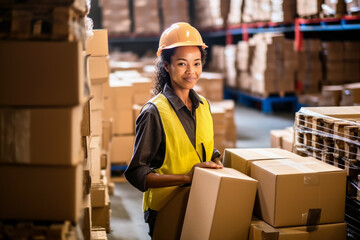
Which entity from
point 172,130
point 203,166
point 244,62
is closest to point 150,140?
point 172,130

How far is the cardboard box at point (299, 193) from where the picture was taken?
9.07ft

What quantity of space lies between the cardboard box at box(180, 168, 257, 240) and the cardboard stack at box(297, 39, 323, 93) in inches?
298

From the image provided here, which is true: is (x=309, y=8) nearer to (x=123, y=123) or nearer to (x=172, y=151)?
(x=123, y=123)

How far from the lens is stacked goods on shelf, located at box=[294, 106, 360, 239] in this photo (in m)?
3.19

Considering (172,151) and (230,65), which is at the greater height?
(230,65)

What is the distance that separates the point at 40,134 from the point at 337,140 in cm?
203

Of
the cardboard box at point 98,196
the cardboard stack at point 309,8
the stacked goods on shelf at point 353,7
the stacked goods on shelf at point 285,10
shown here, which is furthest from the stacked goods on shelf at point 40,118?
the stacked goods on shelf at point 285,10

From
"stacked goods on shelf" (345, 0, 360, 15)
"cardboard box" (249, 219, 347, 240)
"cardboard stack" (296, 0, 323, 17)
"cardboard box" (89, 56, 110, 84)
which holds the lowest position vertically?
"cardboard box" (249, 219, 347, 240)

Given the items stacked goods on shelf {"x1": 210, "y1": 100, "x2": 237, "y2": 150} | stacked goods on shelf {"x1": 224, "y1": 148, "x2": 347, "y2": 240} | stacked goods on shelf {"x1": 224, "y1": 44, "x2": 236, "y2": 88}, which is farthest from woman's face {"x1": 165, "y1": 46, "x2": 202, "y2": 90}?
stacked goods on shelf {"x1": 224, "y1": 44, "x2": 236, "y2": 88}

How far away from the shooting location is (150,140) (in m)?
2.87

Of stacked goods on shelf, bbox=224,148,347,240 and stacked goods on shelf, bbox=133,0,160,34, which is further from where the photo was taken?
stacked goods on shelf, bbox=133,0,160,34

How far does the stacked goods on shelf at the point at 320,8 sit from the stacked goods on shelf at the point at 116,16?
254 inches

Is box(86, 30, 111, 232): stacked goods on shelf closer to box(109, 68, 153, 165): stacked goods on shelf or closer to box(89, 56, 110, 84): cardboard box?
box(89, 56, 110, 84): cardboard box

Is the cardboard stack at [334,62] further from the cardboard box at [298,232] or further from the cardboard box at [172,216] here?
the cardboard box at [172,216]
